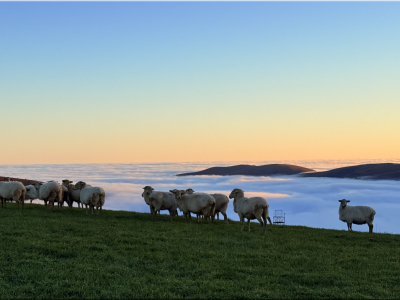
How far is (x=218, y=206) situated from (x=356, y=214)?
10055 mm

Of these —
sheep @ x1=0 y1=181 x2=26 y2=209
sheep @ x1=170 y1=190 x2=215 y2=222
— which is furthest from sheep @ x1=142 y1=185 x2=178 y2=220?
sheep @ x1=0 y1=181 x2=26 y2=209

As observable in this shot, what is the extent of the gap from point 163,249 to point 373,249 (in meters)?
10.2

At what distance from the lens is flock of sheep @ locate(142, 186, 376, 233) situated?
24031mm

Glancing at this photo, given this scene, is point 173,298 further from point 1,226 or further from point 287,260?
point 1,226

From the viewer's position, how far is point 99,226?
22.0m

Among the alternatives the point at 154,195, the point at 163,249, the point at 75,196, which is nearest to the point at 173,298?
the point at 163,249

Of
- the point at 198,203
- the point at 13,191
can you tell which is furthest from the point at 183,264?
the point at 13,191

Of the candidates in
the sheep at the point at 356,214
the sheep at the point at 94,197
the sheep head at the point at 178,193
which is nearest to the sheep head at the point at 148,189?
the sheep head at the point at 178,193

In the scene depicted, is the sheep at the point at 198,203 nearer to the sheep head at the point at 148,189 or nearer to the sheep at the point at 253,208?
the sheep at the point at 253,208

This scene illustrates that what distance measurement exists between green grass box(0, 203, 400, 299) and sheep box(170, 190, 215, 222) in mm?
4206

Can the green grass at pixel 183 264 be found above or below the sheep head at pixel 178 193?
below

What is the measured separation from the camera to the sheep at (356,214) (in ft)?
96.4

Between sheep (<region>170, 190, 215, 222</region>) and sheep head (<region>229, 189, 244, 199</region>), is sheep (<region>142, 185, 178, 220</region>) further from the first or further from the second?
sheep head (<region>229, 189, 244, 199</region>)

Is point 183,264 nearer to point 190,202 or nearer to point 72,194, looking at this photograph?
point 190,202
